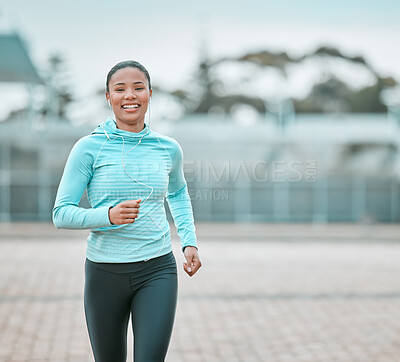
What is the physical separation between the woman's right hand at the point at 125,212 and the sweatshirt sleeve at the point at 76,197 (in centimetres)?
6

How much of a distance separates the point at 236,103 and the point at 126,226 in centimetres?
4845

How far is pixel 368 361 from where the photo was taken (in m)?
5.70

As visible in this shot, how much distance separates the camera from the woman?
10.6 ft

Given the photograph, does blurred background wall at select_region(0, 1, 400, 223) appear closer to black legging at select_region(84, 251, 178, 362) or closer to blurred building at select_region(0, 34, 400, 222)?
blurred building at select_region(0, 34, 400, 222)

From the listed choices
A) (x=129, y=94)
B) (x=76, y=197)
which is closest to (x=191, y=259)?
(x=76, y=197)

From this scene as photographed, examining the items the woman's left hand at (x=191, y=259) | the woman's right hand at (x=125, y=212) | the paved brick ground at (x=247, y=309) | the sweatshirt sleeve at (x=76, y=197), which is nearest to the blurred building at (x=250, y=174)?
the paved brick ground at (x=247, y=309)

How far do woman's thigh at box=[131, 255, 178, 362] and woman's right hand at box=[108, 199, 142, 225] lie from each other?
1.23ft

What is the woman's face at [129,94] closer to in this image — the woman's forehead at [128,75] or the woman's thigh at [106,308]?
the woman's forehead at [128,75]

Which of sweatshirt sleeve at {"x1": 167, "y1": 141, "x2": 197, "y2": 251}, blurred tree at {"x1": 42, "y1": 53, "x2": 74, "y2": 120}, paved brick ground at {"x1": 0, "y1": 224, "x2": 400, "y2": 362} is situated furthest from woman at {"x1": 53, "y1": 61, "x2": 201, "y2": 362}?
blurred tree at {"x1": 42, "y1": 53, "x2": 74, "y2": 120}

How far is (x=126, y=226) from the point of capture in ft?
10.7

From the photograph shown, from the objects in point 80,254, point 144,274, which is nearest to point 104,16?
point 80,254

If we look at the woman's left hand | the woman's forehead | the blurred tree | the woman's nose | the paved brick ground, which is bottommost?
the paved brick ground

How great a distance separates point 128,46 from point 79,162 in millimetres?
39022

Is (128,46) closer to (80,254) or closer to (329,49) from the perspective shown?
(329,49)
